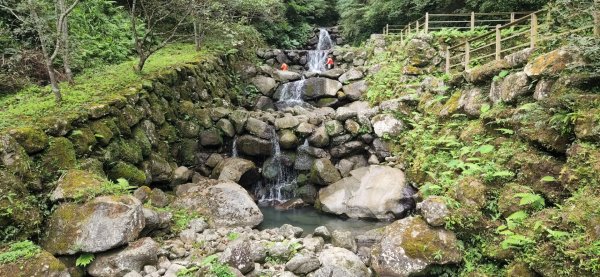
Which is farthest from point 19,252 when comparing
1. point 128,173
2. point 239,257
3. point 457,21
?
point 457,21

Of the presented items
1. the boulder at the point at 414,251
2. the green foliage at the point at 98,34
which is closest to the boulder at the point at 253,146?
the green foliage at the point at 98,34

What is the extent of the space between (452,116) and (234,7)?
1203 cm

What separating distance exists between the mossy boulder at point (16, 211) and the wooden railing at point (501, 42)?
10974 mm

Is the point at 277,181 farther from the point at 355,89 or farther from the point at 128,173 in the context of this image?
the point at 355,89

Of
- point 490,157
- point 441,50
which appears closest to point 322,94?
point 441,50

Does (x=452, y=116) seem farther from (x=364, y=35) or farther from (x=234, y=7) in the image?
(x=364, y=35)

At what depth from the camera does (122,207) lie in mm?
6691

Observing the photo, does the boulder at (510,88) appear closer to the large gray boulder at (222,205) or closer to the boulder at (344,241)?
the boulder at (344,241)

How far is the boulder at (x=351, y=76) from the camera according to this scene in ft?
59.4

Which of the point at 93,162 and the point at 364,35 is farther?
the point at 364,35

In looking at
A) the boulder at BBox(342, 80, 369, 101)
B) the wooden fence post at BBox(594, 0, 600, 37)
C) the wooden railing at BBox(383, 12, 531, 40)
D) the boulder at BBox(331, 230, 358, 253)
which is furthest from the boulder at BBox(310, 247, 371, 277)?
the wooden railing at BBox(383, 12, 531, 40)

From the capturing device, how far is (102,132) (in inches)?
343

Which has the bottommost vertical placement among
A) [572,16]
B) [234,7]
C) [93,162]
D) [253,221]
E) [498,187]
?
[253,221]

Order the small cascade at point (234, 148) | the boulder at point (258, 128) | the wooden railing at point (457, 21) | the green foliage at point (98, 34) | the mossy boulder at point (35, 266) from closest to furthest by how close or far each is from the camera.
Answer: the mossy boulder at point (35, 266)
the green foliage at point (98, 34)
the boulder at point (258, 128)
the small cascade at point (234, 148)
the wooden railing at point (457, 21)
